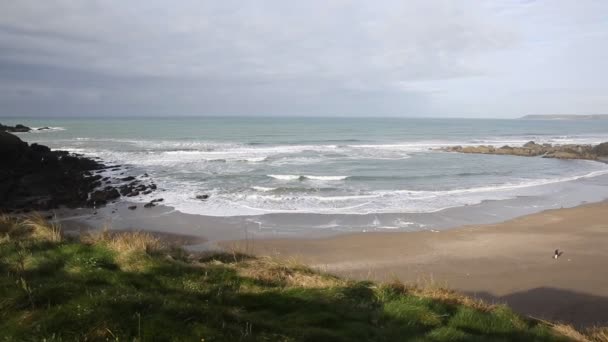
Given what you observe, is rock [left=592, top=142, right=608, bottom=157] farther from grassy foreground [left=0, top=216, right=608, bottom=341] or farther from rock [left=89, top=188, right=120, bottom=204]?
rock [left=89, top=188, right=120, bottom=204]

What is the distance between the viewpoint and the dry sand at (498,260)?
9016mm

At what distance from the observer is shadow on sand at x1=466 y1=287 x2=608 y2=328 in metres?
8.08

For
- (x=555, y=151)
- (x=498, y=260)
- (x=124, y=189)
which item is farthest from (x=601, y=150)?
(x=124, y=189)

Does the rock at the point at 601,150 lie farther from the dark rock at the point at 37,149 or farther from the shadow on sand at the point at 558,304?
the dark rock at the point at 37,149

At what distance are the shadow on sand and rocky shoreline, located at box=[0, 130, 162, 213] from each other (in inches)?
609

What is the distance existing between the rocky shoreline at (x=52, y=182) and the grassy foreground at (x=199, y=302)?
11.9 meters

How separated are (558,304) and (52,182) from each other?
77.5ft

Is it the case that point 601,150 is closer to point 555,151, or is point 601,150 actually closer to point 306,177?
point 555,151

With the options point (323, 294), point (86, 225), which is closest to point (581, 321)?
point (323, 294)

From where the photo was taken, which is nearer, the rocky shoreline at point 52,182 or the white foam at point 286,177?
the rocky shoreline at point 52,182

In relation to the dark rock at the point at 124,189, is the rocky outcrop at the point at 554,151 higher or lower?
higher

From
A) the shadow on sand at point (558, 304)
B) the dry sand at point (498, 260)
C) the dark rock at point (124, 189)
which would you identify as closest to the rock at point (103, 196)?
the dark rock at point (124, 189)

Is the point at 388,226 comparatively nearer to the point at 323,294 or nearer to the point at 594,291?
the point at 594,291

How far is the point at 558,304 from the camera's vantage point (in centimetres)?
Answer: 877
